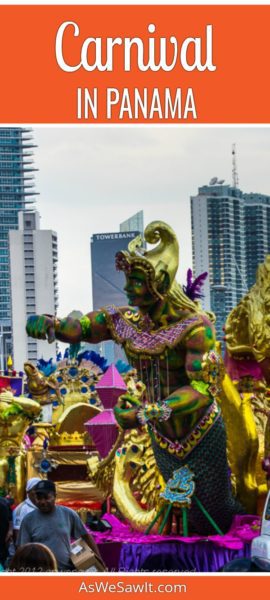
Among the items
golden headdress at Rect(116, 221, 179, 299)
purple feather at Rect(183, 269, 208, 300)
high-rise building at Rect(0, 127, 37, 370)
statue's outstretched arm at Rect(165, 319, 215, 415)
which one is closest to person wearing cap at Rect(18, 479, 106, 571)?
statue's outstretched arm at Rect(165, 319, 215, 415)

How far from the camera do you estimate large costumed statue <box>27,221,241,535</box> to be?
1064 cm

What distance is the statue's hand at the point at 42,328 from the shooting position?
11.0 m

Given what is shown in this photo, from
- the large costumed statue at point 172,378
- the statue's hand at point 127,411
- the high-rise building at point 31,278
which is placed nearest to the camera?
the statue's hand at point 127,411

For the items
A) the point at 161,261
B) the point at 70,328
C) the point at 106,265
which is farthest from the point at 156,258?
the point at 106,265

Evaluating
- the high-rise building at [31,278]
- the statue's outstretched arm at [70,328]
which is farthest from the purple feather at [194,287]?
the high-rise building at [31,278]

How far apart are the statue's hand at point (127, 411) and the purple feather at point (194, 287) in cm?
82

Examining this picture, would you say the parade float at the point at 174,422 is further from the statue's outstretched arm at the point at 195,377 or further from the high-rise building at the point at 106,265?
the high-rise building at the point at 106,265

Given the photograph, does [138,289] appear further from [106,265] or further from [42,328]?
[106,265]

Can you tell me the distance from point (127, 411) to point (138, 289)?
0.76 m

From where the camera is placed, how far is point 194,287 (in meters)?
11.1

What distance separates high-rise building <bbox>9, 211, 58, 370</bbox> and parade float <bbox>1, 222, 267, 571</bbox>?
1332cm

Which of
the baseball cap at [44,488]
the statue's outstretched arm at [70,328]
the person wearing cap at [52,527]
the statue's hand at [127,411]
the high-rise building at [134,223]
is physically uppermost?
the high-rise building at [134,223]

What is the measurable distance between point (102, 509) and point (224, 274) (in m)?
2.92

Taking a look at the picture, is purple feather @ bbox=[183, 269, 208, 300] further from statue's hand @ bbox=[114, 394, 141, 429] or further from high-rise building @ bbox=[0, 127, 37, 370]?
high-rise building @ bbox=[0, 127, 37, 370]
